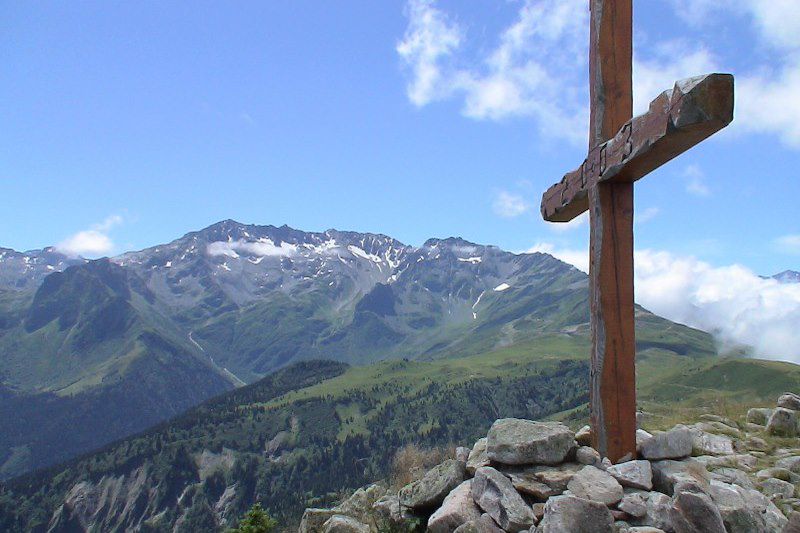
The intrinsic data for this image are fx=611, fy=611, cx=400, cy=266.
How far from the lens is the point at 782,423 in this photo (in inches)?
536

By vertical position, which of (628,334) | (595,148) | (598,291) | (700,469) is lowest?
(700,469)

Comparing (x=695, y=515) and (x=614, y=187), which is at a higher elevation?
(x=614, y=187)

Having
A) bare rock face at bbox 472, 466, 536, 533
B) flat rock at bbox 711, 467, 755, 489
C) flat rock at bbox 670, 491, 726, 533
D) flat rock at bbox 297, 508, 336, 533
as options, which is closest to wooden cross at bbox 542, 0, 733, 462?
flat rock at bbox 711, 467, 755, 489

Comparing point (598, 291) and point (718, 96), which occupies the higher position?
point (718, 96)

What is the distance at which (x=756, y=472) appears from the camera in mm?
10578

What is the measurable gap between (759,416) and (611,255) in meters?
8.40

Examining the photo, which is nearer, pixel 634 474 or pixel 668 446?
pixel 634 474

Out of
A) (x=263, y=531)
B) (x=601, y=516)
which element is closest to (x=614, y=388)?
(x=601, y=516)

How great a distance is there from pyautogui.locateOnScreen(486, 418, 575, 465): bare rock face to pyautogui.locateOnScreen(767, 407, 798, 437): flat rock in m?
7.18

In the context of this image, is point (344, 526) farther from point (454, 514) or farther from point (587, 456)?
point (587, 456)

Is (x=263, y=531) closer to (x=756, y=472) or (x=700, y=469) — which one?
(x=700, y=469)

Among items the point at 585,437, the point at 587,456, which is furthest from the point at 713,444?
the point at 587,456

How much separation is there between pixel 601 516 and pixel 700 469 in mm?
2281

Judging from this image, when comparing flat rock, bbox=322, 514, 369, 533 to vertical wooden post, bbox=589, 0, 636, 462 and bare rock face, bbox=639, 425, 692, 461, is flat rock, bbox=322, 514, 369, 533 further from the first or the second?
bare rock face, bbox=639, 425, 692, 461
